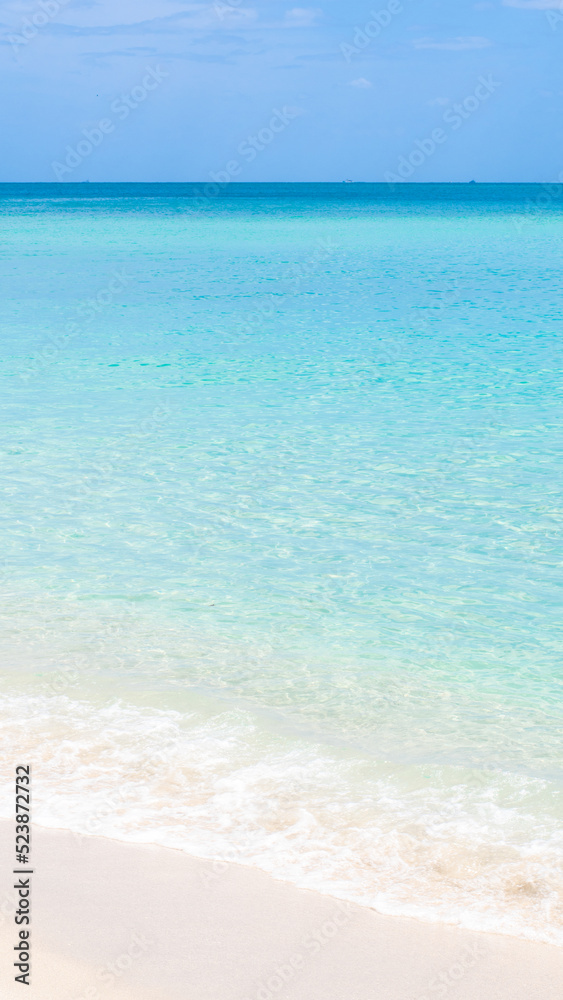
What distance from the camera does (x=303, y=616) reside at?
19.7 ft

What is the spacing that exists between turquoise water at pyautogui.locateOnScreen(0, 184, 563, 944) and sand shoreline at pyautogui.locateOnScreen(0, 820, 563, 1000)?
0.14 m

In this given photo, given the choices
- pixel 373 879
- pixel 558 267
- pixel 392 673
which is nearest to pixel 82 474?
pixel 392 673

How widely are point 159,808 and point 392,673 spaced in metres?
1.73

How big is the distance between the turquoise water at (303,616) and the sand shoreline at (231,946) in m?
0.14

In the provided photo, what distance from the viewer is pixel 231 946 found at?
3.12m

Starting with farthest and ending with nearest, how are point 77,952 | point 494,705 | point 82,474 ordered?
point 82,474 → point 494,705 → point 77,952

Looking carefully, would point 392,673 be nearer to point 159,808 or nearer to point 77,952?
point 159,808

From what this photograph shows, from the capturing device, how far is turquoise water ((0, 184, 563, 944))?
3863 mm

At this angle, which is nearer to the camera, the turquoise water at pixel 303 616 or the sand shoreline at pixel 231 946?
the sand shoreline at pixel 231 946

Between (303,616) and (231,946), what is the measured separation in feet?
9.78

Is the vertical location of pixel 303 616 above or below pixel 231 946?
above

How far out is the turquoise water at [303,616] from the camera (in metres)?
3.86

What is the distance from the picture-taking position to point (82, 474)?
9211mm

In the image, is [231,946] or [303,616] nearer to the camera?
[231,946]
